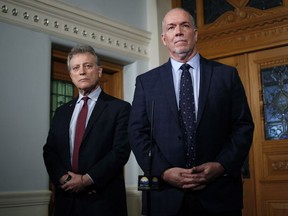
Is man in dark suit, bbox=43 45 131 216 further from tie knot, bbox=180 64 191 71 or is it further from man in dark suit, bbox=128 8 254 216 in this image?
tie knot, bbox=180 64 191 71

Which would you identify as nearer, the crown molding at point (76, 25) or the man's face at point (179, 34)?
the man's face at point (179, 34)

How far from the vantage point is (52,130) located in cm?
219

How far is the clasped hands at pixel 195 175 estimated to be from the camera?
1.43 meters

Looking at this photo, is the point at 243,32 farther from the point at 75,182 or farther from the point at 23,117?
the point at 75,182

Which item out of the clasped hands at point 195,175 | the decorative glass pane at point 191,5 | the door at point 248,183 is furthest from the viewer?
the decorative glass pane at point 191,5

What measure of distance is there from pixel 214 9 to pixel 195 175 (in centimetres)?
271

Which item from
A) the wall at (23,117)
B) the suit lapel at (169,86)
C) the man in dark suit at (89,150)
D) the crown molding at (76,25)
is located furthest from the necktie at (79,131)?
the crown molding at (76,25)

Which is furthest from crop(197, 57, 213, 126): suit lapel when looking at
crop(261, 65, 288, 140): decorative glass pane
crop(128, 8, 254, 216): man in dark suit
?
crop(261, 65, 288, 140): decorative glass pane

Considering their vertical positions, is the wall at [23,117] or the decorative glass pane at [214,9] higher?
the decorative glass pane at [214,9]

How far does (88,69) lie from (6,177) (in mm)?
1052

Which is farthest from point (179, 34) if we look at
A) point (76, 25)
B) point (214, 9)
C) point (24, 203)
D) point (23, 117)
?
point (214, 9)

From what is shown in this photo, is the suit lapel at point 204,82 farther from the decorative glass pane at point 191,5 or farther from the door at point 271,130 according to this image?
the decorative glass pane at point 191,5

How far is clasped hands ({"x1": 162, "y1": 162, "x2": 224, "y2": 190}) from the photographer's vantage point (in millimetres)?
1433

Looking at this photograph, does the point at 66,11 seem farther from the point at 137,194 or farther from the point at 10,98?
the point at 137,194
